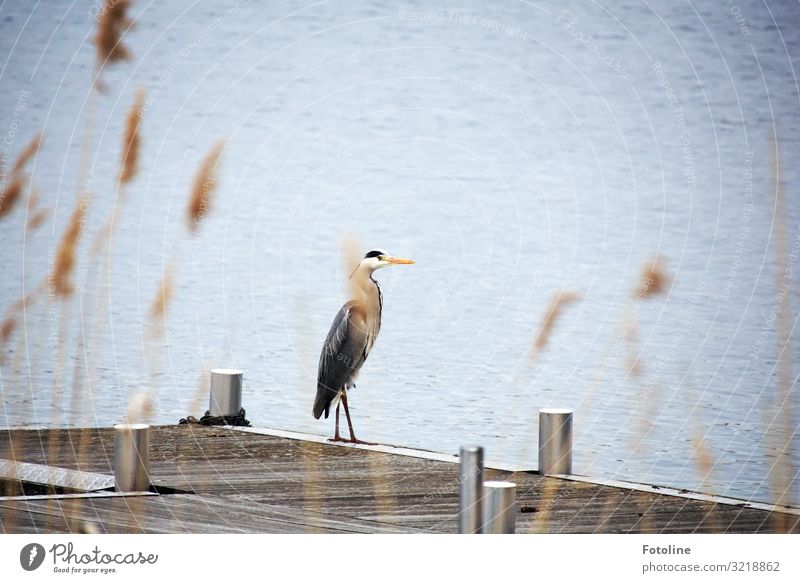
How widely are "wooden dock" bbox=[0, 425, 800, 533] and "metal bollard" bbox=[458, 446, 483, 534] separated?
0.51 metres

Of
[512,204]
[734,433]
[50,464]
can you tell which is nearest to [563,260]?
[512,204]

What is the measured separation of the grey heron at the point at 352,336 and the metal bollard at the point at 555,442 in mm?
981

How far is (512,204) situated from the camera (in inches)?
661

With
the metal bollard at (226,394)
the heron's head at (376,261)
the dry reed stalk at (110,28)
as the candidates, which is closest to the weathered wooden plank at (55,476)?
the metal bollard at (226,394)

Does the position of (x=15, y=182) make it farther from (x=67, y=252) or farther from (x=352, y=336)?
(x=352, y=336)

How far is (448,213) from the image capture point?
15781mm

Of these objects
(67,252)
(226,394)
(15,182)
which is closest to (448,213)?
(226,394)

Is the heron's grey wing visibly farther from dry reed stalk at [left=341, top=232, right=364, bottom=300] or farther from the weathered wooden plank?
dry reed stalk at [left=341, top=232, right=364, bottom=300]

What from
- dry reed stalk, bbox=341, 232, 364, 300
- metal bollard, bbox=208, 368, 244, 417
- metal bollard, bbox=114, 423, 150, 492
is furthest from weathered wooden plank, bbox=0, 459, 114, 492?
dry reed stalk, bbox=341, 232, 364, 300

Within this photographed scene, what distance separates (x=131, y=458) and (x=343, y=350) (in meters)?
1.57

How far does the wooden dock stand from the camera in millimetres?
5922

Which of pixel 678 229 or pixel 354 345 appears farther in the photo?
pixel 678 229
